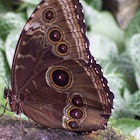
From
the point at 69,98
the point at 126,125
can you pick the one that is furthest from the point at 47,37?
the point at 126,125

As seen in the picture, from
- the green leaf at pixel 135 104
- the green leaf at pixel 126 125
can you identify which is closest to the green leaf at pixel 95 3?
the green leaf at pixel 135 104

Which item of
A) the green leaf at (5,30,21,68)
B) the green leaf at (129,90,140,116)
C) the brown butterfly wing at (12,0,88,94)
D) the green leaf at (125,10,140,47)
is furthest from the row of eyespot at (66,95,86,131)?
the green leaf at (125,10,140,47)

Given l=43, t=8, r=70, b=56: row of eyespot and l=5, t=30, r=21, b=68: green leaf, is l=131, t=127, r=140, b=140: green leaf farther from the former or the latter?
l=5, t=30, r=21, b=68: green leaf

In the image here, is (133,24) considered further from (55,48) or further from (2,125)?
(2,125)

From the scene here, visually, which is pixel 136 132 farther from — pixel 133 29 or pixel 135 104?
pixel 133 29

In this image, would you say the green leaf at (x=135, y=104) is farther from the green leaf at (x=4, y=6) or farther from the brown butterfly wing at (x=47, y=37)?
the green leaf at (x=4, y=6)
